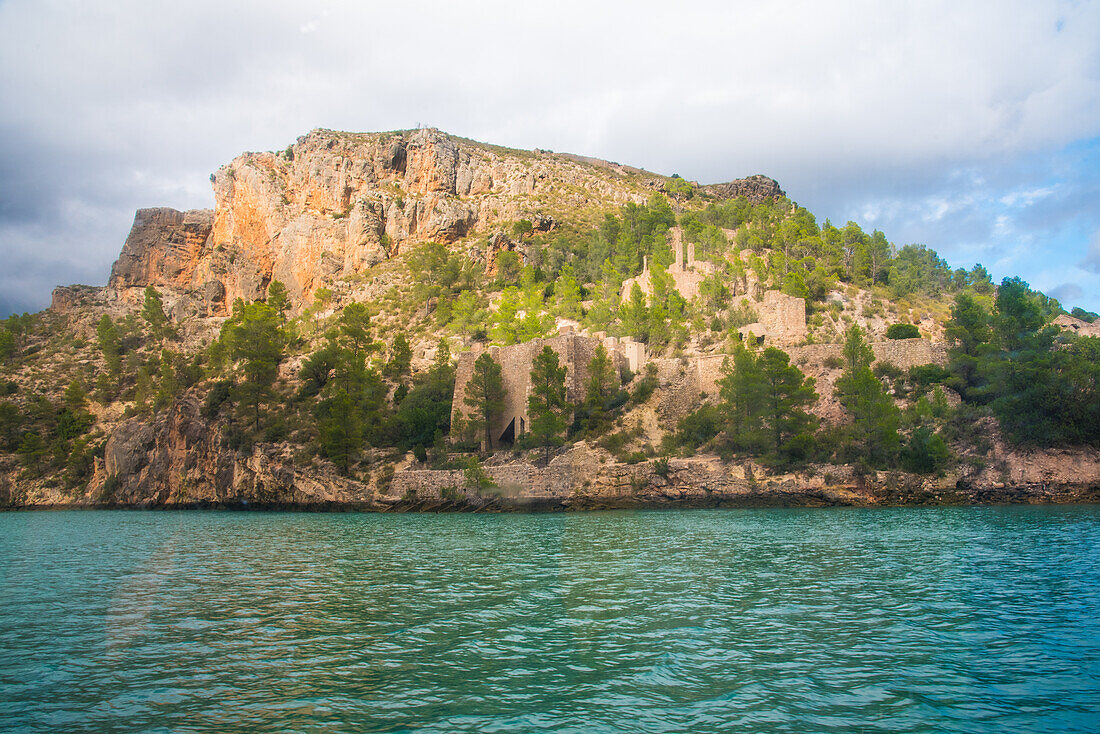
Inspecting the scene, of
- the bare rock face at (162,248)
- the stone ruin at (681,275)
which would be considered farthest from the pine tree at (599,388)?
the bare rock face at (162,248)

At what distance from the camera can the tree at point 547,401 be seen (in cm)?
3909

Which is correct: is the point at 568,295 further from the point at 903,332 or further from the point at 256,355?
the point at 903,332

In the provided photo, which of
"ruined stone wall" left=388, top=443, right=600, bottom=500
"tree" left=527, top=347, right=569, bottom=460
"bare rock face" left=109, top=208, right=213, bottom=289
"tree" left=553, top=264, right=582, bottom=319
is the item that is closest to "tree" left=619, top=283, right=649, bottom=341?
"tree" left=553, top=264, right=582, bottom=319

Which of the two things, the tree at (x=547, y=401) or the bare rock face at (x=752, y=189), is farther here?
the bare rock face at (x=752, y=189)

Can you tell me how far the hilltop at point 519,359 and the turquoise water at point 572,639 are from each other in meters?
15.7

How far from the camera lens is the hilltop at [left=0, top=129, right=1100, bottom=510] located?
3494 centimetres

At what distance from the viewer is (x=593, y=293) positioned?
61.0 meters

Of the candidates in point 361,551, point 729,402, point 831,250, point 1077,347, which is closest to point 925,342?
point 1077,347

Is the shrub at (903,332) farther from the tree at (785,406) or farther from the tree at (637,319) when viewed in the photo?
the tree at (637,319)

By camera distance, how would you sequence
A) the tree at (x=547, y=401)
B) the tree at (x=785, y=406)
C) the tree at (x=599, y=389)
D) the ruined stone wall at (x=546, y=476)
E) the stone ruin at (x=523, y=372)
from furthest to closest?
1. the stone ruin at (x=523, y=372)
2. the tree at (x=599, y=389)
3. the tree at (x=547, y=401)
4. the ruined stone wall at (x=546, y=476)
5. the tree at (x=785, y=406)

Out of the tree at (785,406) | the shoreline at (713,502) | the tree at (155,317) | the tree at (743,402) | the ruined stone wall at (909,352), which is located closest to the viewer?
the shoreline at (713,502)

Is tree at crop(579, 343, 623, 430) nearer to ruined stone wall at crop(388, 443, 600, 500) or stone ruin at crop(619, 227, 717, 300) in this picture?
ruined stone wall at crop(388, 443, 600, 500)

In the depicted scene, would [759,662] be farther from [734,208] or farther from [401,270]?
[401,270]

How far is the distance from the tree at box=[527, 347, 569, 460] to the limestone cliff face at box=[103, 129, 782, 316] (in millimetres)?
39435
